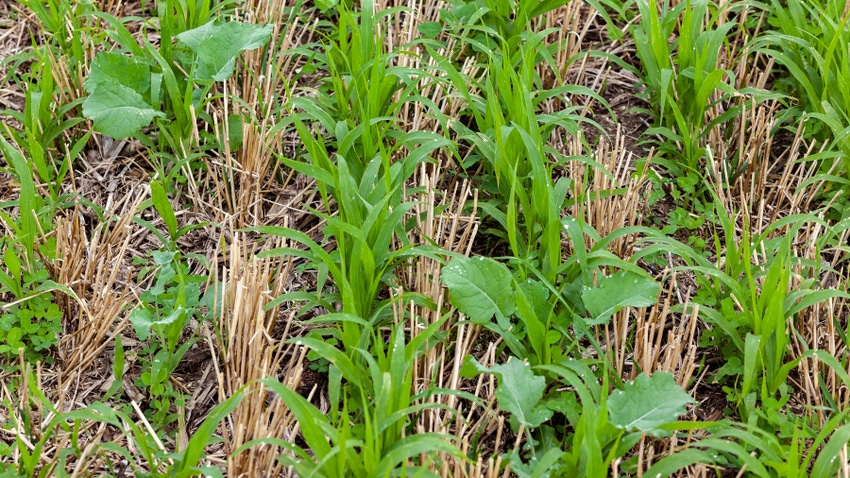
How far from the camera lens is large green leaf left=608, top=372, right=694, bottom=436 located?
183 centimetres

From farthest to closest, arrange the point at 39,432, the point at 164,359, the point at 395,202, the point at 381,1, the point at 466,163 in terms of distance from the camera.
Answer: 1. the point at 381,1
2. the point at 466,163
3. the point at 395,202
4. the point at 164,359
5. the point at 39,432

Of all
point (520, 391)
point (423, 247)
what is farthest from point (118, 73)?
point (520, 391)

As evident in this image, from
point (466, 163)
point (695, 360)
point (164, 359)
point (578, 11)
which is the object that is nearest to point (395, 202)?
point (466, 163)

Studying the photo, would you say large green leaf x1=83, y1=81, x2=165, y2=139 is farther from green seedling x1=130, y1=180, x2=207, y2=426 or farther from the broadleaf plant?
green seedling x1=130, y1=180, x2=207, y2=426

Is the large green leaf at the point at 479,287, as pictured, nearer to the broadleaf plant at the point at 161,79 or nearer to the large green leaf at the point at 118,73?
the broadleaf plant at the point at 161,79

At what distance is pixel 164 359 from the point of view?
7.02ft

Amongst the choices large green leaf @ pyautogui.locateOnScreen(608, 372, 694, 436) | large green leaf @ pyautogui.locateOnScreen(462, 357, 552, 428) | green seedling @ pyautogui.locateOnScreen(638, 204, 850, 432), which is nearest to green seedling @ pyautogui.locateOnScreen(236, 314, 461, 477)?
large green leaf @ pyautogui.locateOnScreen(462, 357, 552, 428)

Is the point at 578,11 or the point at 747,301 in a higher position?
the point at 578,11

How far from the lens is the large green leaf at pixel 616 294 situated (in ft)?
6.74

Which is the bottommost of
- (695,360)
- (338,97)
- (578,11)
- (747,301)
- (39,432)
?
(39,432)

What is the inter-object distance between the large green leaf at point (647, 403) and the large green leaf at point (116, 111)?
147 cm

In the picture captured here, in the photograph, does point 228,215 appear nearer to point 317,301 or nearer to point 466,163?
point 317,301

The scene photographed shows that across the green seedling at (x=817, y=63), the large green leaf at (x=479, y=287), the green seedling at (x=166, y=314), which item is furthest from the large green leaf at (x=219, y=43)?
the green seedling at (x=817, y=63)

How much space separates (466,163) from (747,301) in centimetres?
84
